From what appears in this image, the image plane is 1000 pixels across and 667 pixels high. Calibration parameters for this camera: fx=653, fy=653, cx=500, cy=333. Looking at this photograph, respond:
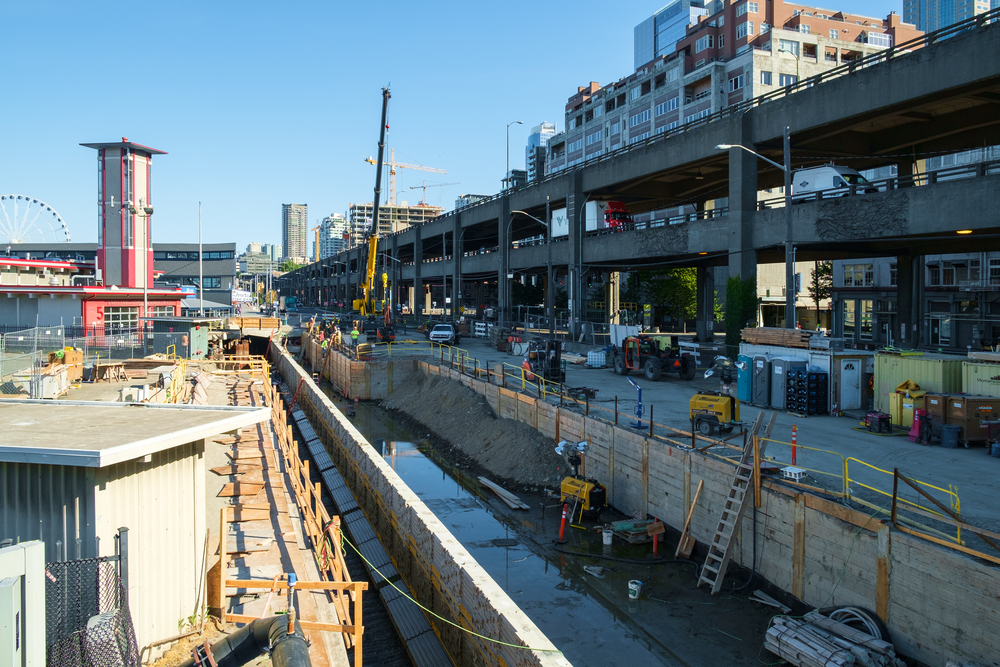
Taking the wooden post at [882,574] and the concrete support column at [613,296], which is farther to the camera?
the concrete support column at [613,296]

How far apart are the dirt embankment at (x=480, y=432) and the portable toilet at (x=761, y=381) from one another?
7.69m

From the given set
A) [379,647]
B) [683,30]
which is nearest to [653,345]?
[379,647]

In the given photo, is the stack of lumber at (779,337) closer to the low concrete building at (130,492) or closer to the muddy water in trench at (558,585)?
the muddy water in trench at (558,585)

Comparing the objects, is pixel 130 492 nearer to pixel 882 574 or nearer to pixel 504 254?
pixel 882 574

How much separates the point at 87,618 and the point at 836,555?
12.4 m

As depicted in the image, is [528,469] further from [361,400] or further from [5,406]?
Result: [361,400]

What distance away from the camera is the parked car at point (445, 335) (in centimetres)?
5425

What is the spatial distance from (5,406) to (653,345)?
2728 cm

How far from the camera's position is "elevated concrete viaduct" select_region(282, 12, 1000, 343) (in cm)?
2641

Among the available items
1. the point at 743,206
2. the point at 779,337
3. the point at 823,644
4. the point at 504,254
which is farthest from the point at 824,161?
the point at 823,644

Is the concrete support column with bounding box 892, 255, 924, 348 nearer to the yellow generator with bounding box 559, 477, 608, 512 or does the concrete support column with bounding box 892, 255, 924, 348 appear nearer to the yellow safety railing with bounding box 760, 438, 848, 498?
the yellow safety railing with bounding box 760, 438, 848, 498

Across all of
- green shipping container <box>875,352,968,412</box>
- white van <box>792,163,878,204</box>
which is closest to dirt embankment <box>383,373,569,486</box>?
green shipping container <box>875,352,968,412</box>

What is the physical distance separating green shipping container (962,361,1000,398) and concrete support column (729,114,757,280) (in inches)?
607

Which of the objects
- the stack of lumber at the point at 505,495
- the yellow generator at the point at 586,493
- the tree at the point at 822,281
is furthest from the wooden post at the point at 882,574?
the tree at the point at 822,281
